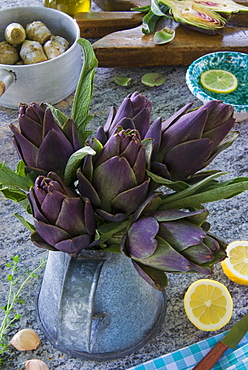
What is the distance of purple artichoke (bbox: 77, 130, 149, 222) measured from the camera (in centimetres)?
38

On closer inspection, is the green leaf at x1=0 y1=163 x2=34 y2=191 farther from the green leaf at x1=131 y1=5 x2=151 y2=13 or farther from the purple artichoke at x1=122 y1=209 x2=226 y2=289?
the green leaf at x1=131 y1=5 x2=151 y2=13

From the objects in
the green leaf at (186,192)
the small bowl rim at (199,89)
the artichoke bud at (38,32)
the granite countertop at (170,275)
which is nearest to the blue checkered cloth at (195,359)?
the granite countertop at (170,275)

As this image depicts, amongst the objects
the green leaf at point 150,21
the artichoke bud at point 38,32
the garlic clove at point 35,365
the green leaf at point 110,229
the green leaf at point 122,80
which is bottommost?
the garlic clove at point 35,365

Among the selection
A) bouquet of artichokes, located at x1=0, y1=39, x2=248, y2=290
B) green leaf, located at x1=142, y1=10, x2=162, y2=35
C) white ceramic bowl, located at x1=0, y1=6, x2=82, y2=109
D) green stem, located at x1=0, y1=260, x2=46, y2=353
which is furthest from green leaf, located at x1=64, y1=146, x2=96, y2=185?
green leaf, located at x1=142, y1=10, x2=162, y2=35

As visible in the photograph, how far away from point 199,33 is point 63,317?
719 mm

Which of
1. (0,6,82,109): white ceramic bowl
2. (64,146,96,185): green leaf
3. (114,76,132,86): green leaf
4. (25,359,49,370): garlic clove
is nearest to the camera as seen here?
(64,146,96,185): green leaf

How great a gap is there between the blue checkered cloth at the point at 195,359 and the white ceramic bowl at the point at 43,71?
49 cm

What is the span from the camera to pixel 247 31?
984 mm

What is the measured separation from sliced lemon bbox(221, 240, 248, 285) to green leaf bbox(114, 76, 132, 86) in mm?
413

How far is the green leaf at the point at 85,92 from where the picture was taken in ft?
1.53

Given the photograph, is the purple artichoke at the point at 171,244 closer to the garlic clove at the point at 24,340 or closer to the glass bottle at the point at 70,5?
the garlic clove at the point at 24,340

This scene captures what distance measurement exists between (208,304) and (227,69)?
519 millimetres

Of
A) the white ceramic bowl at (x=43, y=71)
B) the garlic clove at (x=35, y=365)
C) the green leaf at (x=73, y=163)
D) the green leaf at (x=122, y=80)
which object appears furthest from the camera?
the green leaf at (x=122, y=80)

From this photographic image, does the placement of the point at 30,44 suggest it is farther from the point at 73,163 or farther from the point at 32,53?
the point at 73,163
